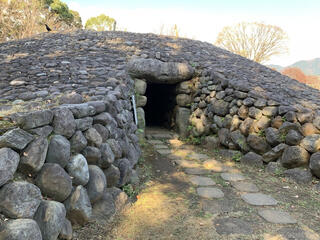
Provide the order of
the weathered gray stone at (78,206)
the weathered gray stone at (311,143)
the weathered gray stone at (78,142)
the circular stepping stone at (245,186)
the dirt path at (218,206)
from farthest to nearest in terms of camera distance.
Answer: the weathered gray stone at (311,143) < the circular stepping stone at (245,186) < the dirt path at (218,206) < the weathered gray stone at (78,142) < the weathered gray stone at (78,206)

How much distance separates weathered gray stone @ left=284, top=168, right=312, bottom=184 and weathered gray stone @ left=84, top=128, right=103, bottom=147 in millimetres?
2806

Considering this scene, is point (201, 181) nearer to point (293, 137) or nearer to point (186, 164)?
point (186, 164)

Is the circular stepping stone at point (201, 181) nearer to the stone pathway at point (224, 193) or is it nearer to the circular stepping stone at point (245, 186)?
the stone pathway at point (224, 193)

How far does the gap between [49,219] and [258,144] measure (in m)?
3.36

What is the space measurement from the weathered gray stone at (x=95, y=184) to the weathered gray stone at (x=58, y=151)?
36 centimetres

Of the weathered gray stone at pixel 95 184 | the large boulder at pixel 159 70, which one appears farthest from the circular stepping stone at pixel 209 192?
the large boulder at pixel 159 70

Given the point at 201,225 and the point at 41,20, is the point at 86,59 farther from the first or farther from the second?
the point at 41,20

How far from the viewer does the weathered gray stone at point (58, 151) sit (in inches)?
69.3

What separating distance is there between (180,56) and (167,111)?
5.86ft

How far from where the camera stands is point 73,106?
2.19 m

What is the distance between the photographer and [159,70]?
527cm

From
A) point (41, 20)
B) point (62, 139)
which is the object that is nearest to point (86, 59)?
point (62, 139)

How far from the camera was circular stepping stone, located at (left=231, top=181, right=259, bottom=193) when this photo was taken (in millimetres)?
3096

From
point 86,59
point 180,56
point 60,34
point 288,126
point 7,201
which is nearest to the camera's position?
point 7,201
